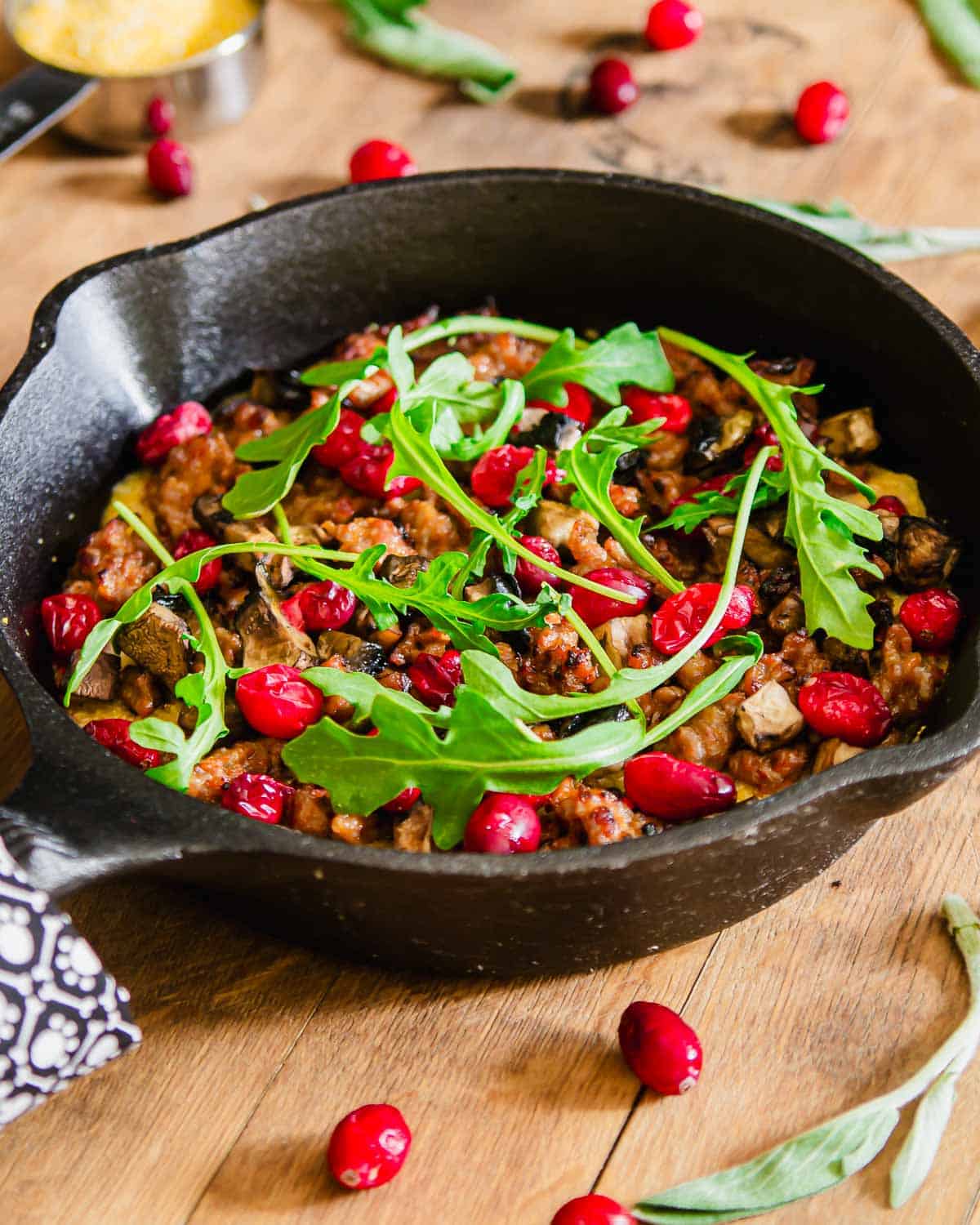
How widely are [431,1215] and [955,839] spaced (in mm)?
1167

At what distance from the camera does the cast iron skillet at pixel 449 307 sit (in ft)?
6.26

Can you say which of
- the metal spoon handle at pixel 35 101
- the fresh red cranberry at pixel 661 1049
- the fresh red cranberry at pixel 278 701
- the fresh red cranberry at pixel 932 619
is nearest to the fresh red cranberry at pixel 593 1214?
the fresh red cranberry at pixel 661 1049

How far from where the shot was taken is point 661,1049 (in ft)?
7.10

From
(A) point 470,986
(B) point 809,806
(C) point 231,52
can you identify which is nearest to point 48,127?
(C) point 231,52

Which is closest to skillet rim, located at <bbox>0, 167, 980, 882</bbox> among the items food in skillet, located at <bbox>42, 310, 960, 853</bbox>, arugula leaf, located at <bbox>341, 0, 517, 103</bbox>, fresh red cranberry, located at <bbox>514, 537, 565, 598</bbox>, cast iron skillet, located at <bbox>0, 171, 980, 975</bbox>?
cast iron skillet, located at <bbox>0, 171, 980, 975</bbox>

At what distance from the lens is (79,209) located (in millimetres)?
3766

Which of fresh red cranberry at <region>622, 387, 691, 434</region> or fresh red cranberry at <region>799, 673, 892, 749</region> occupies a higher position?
fresh red cranberry at <region>622, 387, 691, 434</region>

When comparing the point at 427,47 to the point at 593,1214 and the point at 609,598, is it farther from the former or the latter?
the point at 593,1214

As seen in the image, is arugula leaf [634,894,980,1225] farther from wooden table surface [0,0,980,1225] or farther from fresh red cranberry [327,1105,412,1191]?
fresh red cranberry [327,1105,412,1191]

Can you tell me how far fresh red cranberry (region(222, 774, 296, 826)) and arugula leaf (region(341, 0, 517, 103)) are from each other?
257 centimetres

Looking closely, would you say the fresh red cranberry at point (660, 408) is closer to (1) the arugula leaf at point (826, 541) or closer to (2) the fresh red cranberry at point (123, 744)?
(1) the arugula leaf at point (826, 541)

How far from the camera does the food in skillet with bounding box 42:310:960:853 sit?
2.12 m

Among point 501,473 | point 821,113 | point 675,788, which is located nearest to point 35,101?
point 501,473

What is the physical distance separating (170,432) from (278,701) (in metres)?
0.82
